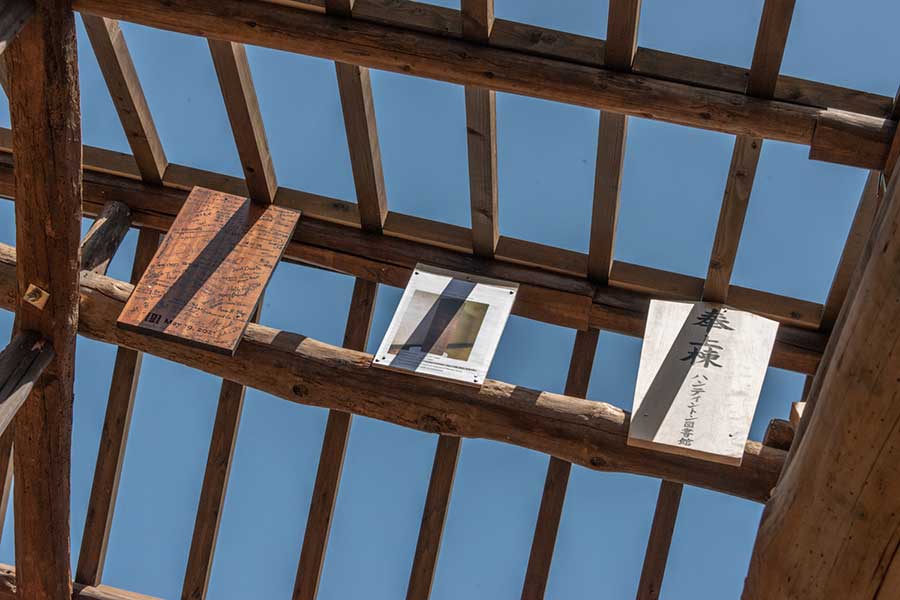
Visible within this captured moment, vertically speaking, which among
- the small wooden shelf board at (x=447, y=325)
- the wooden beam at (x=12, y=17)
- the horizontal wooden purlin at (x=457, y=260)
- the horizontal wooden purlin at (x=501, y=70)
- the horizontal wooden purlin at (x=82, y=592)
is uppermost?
the horizontal wooden purlin at (x=501, y=70)

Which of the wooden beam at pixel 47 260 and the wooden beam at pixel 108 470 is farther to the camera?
the wooden beam at pixel 108 470

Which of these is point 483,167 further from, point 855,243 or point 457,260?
point 855,243

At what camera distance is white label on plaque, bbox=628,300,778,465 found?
3.31 meters

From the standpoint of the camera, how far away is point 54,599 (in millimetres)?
3953

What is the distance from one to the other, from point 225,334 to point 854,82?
2.13m

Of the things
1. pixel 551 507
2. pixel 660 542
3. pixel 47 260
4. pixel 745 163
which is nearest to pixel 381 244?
pixel 551 507

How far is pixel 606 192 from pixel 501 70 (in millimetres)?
636

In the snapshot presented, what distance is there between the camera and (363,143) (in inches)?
160

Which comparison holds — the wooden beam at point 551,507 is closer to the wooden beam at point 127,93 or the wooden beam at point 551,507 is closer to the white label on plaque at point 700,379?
the white label on plaque at point 700,379

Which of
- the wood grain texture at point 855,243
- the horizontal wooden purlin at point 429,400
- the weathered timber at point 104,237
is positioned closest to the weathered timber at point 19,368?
the horizontal wooden purlin at point 429,400

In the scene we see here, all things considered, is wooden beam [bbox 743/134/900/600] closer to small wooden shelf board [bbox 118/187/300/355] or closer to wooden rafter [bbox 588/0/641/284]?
wooden rafter [bbox 588/0/641/284]

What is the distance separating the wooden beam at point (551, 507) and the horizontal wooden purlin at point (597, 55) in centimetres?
118

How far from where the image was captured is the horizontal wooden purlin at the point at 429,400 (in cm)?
342

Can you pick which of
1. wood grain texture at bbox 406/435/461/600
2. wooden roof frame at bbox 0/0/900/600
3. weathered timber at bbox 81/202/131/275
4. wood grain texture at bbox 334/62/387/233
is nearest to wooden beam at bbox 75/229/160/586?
wooden roof frame at bbox 0/0/900/600
